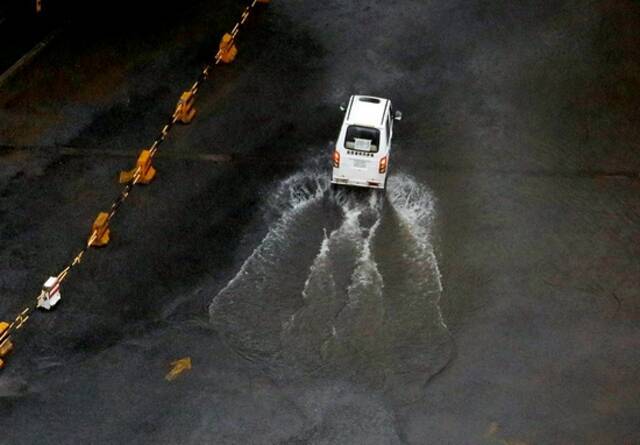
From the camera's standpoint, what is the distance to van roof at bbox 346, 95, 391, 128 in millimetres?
23031

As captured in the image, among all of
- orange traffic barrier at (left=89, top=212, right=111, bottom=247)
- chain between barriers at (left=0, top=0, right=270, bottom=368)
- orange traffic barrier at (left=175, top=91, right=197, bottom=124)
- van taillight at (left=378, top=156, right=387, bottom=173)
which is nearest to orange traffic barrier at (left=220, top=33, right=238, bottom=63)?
chain between barriers at (left=0, top=0, right=270, bottom=368)

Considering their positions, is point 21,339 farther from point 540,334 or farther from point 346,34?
point 346,34

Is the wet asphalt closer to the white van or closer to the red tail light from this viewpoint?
the white van

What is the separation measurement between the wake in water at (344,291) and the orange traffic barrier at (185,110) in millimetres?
4154

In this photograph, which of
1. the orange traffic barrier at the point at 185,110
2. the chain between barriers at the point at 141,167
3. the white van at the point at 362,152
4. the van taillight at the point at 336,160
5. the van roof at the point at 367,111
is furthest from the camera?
the orange traffic barrier at the point at 185,110

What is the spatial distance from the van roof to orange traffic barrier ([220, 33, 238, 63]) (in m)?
6.37

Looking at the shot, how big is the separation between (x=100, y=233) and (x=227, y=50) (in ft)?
31.7

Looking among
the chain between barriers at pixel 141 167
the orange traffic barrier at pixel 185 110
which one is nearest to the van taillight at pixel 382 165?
the chain between barriers at pixel 141 167

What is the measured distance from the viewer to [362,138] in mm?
22891

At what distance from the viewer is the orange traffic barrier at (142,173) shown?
77.3 ft

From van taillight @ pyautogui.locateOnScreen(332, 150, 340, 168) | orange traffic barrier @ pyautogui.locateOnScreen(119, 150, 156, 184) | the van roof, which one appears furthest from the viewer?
orange traffic barrier @ pyautogui.locateOnScreen(119, 150, 156, 184)

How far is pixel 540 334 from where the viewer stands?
19547 millimetres

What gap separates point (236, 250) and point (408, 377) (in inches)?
220

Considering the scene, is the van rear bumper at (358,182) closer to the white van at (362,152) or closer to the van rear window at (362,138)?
the white van at (362,152)
